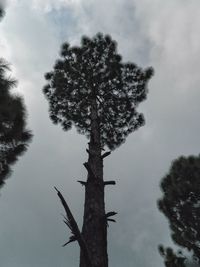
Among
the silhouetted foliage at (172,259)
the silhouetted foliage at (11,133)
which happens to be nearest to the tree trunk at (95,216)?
the silhouetted foliage at (11,133)

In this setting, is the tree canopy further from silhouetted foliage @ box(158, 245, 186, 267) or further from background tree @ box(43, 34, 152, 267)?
silhouetted foliage @ box(158, 245, 186, 267)

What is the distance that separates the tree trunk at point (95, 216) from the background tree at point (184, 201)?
10519mm

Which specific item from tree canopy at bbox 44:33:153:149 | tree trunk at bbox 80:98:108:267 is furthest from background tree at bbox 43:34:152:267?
tree trunk at bbox 80:98:108:267

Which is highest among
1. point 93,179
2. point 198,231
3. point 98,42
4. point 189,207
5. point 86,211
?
point 98,42

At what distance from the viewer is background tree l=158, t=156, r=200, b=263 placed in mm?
15984

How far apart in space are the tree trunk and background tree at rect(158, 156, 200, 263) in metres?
10.5

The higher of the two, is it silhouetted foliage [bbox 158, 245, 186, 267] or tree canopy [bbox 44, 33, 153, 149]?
tree canopy [bbox 44, 33, 153, 149]

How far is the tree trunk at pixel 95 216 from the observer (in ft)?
16.8

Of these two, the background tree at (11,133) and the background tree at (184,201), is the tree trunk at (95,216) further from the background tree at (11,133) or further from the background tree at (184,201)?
the background tree at (184,201)

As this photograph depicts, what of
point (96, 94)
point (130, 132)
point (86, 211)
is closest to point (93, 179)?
point (86, 211)

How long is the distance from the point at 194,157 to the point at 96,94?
28.6ft

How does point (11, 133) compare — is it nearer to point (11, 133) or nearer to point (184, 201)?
point (11, 133)

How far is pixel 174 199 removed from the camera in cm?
1730

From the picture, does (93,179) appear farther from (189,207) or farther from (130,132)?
(189,207)
